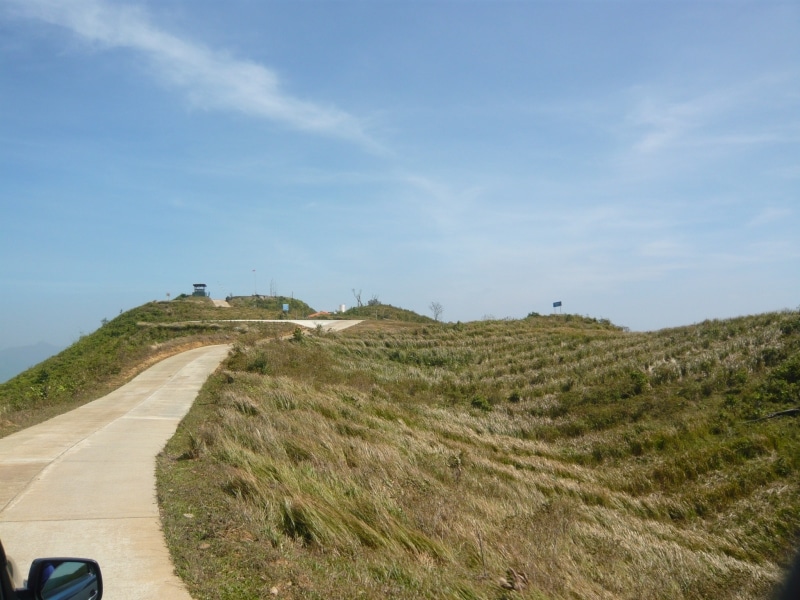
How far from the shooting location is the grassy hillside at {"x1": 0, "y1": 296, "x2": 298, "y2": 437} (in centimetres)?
1936

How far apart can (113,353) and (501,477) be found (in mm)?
22582

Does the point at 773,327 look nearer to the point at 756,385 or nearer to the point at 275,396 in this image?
the point at 756,385

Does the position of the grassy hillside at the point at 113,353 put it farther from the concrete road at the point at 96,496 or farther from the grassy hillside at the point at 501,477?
the grassy hillside at the point at 501,477

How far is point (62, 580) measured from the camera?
8.93ft

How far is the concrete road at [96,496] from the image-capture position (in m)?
6.11

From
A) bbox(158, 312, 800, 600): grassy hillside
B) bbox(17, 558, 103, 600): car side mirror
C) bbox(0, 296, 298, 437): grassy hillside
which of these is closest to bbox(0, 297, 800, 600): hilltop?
bbox(158, 312, 800, 600): grassy hillside

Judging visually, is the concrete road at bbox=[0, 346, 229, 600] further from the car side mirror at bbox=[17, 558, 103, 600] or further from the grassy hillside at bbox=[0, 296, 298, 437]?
the grassy hillside at bbox=[0, 296, 298, 437]

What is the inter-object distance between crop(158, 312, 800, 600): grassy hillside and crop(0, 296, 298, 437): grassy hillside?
3.90 metres

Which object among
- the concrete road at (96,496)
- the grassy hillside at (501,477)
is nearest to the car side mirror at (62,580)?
the concrete road at (96,496)

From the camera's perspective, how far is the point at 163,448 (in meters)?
11.7

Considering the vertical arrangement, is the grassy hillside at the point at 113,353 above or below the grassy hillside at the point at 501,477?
above

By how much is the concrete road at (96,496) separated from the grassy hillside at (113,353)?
6.39 feet

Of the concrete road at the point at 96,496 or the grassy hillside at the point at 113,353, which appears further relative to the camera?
the grassy hillside at the point at 113,353

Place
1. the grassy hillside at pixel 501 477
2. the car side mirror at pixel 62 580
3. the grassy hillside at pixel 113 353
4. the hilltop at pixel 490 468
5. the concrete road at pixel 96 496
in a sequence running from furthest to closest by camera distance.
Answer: the grassy hillside at pixel 113 353, the hilltop at pixel 490 468, the grassy hillside at pixel 501 477, the concrete road at pixel 96 496, the car side mirror at pixel 62 580
